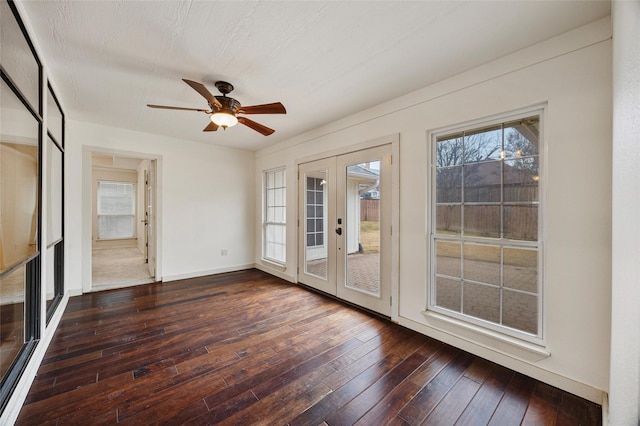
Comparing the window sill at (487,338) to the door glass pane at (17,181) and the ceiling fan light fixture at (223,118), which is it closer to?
the ceiling fan light fixture at (223,118)

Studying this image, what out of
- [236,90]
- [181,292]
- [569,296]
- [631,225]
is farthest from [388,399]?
[181,292]

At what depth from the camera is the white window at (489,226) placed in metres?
2.09

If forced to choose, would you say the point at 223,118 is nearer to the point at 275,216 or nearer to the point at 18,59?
the point at 18,59

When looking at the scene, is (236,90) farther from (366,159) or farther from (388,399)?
(388,399)

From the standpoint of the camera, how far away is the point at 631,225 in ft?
3.40

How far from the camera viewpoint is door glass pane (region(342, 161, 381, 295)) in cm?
320

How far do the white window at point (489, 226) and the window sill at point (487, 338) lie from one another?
0.06 m

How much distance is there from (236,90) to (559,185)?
3.00 metres

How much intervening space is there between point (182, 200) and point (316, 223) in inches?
99.8

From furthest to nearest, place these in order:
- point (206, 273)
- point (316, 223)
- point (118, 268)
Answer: point (118, 268) < point (206, 273) < point (316, 223)

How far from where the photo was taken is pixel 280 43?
1.99 m

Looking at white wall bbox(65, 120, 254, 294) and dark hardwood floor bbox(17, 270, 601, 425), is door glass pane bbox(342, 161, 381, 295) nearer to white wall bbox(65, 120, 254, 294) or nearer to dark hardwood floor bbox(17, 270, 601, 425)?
dark hardwood floor bbox(17, 270, 601, 425)

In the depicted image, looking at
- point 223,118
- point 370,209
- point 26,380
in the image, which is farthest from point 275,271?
point 26,380

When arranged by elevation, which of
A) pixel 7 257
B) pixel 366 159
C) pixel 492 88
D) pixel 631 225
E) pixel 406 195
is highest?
pixel 492 88
